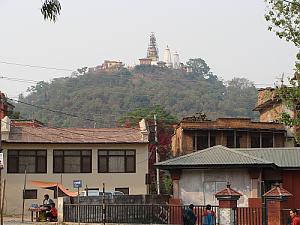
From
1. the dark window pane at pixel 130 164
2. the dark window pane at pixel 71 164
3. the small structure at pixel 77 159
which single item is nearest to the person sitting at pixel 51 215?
the small structure at pixel 77 159

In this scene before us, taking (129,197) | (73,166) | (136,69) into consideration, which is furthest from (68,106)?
(129,197)

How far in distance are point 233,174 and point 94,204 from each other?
787 cm

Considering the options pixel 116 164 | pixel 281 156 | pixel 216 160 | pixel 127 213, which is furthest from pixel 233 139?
pixel 127 213

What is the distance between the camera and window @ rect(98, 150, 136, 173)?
52.7 m

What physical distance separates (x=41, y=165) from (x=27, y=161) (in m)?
1.03

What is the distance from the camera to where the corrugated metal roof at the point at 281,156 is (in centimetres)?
4053

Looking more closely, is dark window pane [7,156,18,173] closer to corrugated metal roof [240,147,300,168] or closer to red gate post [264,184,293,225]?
corrugated metal roof [240,147,300,168]

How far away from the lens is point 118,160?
52.8 m

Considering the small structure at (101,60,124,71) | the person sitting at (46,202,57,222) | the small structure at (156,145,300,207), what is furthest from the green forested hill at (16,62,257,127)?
the person sitting at (46,202,57,222)

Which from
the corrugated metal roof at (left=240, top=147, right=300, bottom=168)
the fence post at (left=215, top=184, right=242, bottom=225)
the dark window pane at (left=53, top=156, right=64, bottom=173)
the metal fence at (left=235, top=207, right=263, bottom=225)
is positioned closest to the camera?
the fence post at (left=215, top=184, right=242, bottom=225)

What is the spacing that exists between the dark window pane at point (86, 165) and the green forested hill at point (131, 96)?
175ft

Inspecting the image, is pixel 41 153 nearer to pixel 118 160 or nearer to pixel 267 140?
pixel 118 160

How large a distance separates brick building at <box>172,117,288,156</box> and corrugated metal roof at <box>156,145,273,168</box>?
2078 centimetres

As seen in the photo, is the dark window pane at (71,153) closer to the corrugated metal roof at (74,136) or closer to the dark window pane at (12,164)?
the corrugated metal roof at (74,136)
